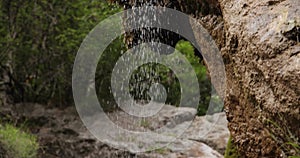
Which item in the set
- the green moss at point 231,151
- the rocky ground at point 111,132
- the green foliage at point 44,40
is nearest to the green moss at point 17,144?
the rocky ground at point 111,132

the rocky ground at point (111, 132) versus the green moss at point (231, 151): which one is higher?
the green moss at point (231, 151)

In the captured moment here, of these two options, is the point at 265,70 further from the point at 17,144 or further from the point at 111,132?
the point at 111,132

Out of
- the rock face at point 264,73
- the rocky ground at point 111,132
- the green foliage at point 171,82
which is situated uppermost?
the rock face at point 264,73

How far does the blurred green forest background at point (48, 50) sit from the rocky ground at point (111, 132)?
46cm

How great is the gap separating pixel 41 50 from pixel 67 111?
1.42m

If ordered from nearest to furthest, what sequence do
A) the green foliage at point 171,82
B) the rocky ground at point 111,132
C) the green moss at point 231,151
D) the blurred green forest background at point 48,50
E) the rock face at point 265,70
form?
the rock face at point 265,70 < the green moss at point 231,151 < the rocky ground at point 111,132 < the green foliage at point 171,82 < the blurred green forest background at point 48,50

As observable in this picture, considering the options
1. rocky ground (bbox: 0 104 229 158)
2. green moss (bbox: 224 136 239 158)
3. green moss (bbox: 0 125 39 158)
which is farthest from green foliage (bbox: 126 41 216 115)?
green moss (bbox: 224 136 239 158)

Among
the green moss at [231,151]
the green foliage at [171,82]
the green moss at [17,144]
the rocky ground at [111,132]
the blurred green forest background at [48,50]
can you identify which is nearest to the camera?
the green moss at [231,151]

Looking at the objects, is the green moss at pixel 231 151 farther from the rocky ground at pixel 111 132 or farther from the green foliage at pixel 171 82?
the green foliage at pixel 171 82

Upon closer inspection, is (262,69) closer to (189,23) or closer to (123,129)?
(189,23)

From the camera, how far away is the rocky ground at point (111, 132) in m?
7.74

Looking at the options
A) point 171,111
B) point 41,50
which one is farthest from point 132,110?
point 41,50

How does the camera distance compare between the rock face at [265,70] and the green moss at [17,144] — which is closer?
the rock face at [265,70]

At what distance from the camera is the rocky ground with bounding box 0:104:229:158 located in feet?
25.4
